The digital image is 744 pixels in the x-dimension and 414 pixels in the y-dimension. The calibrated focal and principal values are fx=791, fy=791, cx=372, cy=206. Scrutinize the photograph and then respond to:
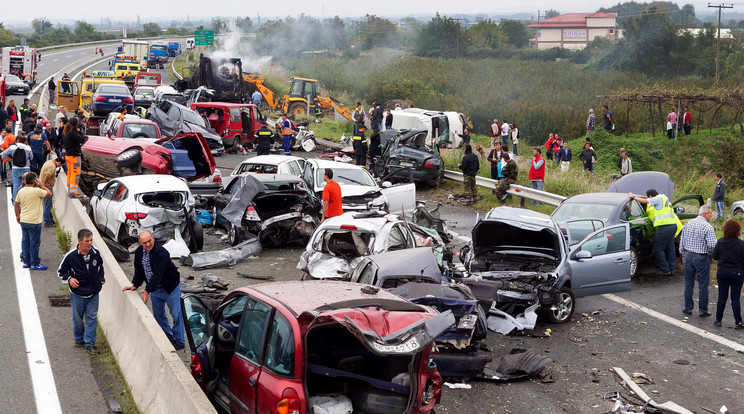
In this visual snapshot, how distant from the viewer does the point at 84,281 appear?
9586 mm

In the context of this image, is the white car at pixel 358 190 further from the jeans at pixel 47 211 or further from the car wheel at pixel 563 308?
the jeans at pixel 47 211

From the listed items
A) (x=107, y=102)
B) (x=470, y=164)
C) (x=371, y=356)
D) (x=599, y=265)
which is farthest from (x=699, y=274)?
(x=107, y=102)

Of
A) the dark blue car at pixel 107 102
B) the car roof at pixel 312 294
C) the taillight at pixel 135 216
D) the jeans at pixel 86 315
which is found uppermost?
the dark blue car at pixel 107 102

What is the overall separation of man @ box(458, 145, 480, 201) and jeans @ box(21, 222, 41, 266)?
38.3 ft

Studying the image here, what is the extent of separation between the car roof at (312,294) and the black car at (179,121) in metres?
19.3

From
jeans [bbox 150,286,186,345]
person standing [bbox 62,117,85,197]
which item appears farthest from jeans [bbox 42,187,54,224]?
jeans [bbox 150,286,186,345]

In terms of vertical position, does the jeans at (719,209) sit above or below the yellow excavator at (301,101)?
below

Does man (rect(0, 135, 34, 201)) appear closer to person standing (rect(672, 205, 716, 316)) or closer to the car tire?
the car tire

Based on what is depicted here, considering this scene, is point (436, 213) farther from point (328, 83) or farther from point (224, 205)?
point (328, 83)

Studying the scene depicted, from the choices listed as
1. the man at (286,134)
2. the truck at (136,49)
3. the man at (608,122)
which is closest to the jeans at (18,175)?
the man at (286,134)

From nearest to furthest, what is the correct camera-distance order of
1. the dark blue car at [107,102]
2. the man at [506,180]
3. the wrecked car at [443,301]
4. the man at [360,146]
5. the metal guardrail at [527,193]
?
the wrecked car at [443,301]
the metal guardrail at [527,193]
the man at [506,180]
the man at [360,146]
the dark blue car at [107,102]

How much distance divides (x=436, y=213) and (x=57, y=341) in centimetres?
856

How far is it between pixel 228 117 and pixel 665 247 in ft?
61.4

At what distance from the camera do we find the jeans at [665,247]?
48.0ft
